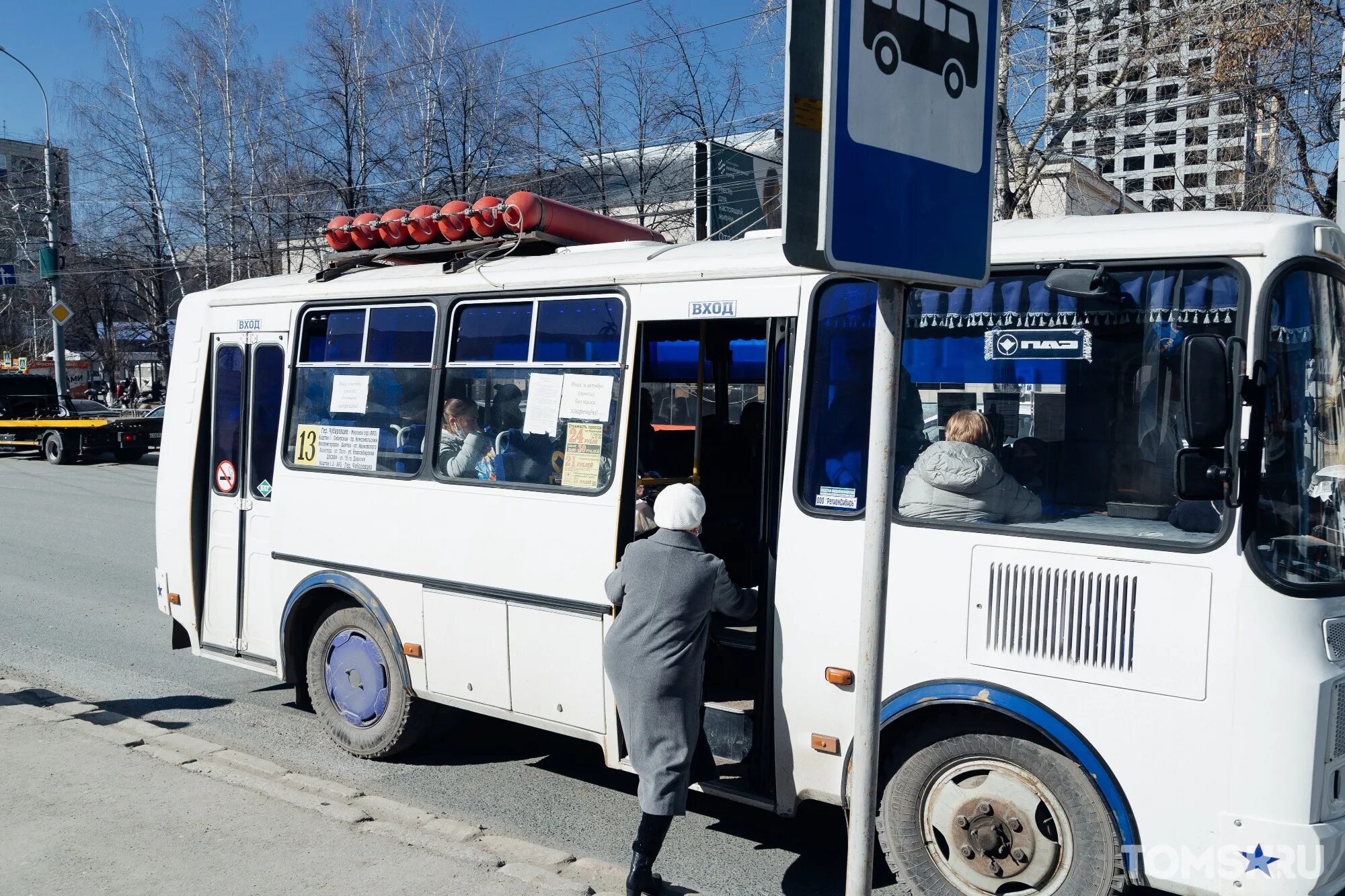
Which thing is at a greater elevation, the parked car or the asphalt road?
the parked car

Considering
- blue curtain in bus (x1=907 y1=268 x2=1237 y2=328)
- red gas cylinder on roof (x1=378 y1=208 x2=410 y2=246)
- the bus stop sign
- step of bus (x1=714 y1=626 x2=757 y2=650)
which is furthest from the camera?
red gas cylinder on roof (x1=378 y1=208 x2=410 y2=246)

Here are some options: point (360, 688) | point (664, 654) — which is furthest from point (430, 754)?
point (664, 654)

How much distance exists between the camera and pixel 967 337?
14.1 feet

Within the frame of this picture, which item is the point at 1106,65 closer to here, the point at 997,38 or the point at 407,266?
the point at 407,266

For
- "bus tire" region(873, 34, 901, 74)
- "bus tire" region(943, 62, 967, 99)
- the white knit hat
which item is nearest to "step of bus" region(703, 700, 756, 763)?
the white knit hat

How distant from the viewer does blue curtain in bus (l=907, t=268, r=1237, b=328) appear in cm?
382

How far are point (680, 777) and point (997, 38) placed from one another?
9.51ft

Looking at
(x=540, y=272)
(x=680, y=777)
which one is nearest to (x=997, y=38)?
(x=680, y=777)

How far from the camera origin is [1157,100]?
16500 mm

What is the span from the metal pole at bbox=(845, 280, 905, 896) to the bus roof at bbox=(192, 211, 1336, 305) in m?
1.88

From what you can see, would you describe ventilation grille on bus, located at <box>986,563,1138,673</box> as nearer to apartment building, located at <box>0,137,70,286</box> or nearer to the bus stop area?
the bus stop area

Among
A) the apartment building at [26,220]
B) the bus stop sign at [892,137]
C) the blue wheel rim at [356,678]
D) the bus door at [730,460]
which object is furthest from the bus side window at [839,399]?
the apartment building at [26,220]

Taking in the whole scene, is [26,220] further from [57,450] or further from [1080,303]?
[1080,303]

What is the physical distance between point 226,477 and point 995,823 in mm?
5021
